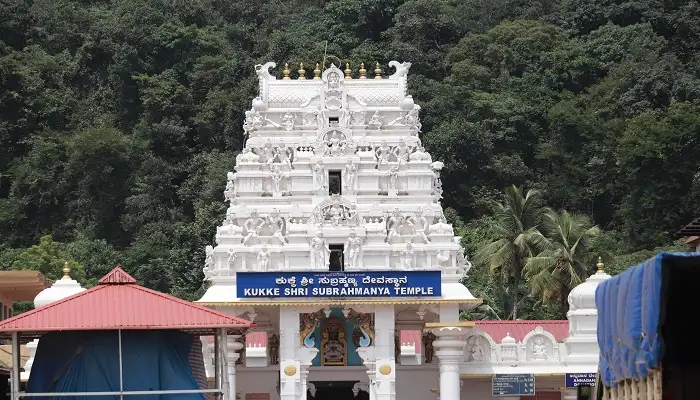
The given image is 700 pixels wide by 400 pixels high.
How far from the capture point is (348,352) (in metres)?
52.8

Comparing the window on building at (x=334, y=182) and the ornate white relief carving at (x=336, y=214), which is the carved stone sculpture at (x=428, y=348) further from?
the window on building at (x=334, y=182)

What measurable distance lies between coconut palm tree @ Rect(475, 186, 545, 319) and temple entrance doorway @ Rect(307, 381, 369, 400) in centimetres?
1365

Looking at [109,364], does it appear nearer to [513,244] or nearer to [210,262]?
[210,262]

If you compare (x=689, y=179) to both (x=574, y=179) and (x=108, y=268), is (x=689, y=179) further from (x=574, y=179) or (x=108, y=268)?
(x=108, y=268)

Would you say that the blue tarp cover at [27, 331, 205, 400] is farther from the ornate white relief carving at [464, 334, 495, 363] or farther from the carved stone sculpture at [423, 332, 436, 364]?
the carved stone sculpture at [423, 332, 436, 364]

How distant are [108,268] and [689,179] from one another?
75.9 feet

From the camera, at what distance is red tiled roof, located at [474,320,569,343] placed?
5269 cm

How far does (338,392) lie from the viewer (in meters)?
53.0

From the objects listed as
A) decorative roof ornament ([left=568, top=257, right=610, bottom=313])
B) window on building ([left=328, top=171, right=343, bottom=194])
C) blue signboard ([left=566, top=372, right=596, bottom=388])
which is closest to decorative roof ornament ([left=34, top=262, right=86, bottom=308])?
window on building ([left=328, top=171, right=343, bottom=194])

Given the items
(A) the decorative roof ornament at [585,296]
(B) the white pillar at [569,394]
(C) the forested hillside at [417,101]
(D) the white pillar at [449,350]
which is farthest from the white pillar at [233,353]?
(C) the forested hillside at [417,101]

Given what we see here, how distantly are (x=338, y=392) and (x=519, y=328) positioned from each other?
5.47 m

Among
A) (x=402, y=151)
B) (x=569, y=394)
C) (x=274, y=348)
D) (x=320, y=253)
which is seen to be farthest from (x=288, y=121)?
(x=569, y=394)

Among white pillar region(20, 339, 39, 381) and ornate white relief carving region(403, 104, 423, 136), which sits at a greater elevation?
ornate white relief carving region(403, 104, 423, 136)

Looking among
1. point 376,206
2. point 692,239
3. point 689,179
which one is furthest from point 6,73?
point 692,239
